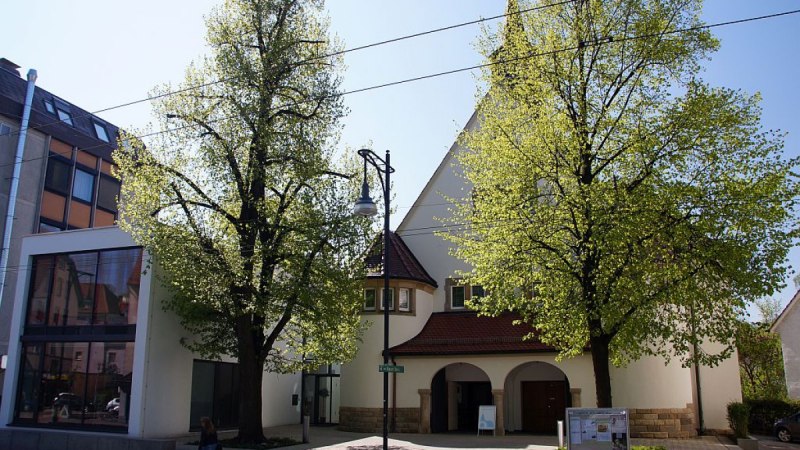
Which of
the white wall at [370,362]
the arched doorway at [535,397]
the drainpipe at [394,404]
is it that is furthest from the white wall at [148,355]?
the arched doorway at [535,397]

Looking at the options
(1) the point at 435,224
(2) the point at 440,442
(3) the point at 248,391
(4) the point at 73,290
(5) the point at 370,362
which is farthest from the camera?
(1) the point at 435,224

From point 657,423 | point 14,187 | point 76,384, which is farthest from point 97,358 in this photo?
point 657,423

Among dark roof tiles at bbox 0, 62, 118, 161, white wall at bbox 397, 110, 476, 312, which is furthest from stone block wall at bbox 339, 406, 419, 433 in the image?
dark roof tiles at bbox 0, 62, 118, 161

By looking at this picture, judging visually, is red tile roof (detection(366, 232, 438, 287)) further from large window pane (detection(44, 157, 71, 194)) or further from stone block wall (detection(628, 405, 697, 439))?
large window pane (detection(44, 157, 71, 194))

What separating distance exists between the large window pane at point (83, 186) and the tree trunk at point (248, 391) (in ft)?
78.6

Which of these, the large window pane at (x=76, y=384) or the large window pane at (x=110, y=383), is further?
the large window pane at (x=76, y=384)

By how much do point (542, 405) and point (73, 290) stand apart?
17.9 meters

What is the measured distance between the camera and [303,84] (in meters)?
21.8

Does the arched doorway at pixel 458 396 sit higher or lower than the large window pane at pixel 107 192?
lower

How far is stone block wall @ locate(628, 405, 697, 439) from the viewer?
23172 mm

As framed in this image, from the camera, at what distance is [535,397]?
2702 centimetres

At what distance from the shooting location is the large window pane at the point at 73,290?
22969 millimetres

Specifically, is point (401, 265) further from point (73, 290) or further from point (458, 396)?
point (73, 290)

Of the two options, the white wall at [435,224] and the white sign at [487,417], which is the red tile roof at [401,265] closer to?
the white wall at [435,224]
